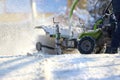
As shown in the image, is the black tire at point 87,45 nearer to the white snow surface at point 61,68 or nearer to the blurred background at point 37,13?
the white snow surface at point 61,68

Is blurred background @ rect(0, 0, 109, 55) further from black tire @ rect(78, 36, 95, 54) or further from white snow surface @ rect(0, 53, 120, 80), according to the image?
white snow surface @ rect(0, 53, 120, 80)

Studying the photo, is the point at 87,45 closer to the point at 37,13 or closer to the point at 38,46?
the point at 38,46

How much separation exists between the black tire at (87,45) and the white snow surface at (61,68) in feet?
9.98

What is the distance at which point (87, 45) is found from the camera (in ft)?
28.2

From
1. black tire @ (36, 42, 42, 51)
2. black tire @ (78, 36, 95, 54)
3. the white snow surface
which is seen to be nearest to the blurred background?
black tire @ (36, 42, 42, 51)

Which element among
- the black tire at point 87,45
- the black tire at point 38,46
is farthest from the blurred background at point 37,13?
the black tire at point 87,45

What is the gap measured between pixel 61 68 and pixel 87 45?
412 centimetres

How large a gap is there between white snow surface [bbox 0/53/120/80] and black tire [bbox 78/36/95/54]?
3.04m

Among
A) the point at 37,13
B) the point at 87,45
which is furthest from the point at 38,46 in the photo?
the point at 37,13

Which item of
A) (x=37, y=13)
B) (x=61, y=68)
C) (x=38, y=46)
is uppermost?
(x=37, y=13)

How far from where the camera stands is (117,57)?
5391mm

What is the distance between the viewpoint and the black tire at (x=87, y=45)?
855cm

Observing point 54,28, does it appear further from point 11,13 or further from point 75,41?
point 11,13

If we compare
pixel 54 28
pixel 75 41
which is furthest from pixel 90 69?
pixel 54 28
